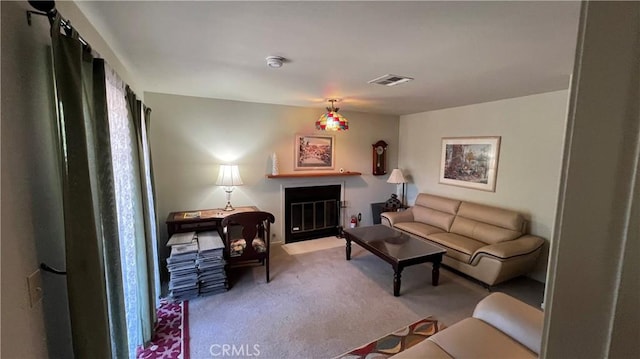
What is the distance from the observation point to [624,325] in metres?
0.36

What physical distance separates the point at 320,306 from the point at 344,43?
97.9 inches

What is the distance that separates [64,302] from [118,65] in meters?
1.91

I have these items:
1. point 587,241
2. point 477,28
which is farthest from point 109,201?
point 477,28

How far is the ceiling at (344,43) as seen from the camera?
1.45m

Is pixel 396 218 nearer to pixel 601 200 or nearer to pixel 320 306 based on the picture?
pixel 320 306

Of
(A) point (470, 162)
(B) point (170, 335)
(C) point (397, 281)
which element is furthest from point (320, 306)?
(A) point (470, 162)

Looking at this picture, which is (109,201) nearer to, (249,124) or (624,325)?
(624,325)

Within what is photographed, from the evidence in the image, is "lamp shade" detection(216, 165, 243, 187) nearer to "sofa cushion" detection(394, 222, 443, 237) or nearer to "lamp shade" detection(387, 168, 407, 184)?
"sofa cushion" detection(394, 222, 443, 237)

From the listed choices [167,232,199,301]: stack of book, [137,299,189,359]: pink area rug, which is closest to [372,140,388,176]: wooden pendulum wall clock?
[167,232,199,301]: stack of book

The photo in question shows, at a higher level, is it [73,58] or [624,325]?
[73,58]

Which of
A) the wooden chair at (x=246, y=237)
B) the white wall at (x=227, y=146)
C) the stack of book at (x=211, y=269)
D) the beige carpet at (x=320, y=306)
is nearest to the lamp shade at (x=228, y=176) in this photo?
the white wall at (x=227, y=146)

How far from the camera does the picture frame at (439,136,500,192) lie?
3895 mm

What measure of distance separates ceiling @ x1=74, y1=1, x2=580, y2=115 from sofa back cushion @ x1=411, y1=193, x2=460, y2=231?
1.92m

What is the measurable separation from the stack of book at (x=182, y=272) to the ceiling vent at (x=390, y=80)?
271 centimetres
